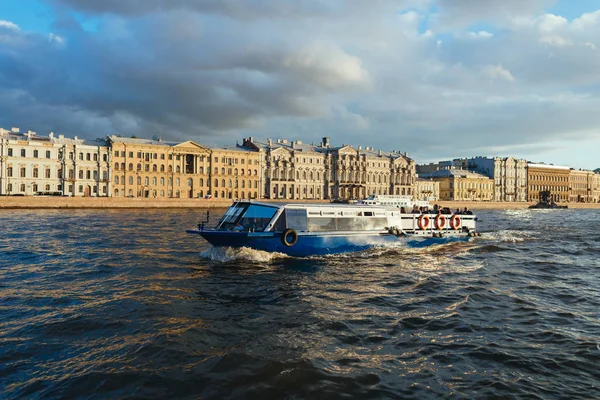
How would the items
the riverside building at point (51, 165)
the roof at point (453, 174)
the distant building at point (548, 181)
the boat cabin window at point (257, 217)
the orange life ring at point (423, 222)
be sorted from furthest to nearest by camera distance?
the distant building at point (548, 181), the roof at point (453, 174), the riverside building at point (51, 165), the orange life ring at point (423, 222), the boat cabin window at point (257, 217)

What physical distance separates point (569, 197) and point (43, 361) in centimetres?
16859

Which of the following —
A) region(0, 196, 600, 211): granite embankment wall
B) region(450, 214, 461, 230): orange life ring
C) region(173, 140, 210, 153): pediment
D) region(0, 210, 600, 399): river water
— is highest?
region(173, 140, 210, 153): pediment

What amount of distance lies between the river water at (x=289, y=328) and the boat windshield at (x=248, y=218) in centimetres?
134

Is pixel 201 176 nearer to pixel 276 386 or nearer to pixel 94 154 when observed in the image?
pixel 94 154

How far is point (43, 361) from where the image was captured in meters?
8.34

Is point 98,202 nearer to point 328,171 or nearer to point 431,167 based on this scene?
point 328,171

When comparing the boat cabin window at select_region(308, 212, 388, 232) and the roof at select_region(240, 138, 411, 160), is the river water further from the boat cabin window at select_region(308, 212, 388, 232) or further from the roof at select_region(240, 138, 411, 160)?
the roof at select_region(240, 138, 411, 160)

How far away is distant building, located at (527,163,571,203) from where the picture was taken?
142 meters

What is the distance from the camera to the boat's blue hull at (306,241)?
1956 cm

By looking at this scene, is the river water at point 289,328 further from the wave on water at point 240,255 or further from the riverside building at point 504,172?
the riverside building at point 504,172

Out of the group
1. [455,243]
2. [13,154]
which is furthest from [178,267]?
[13,154]

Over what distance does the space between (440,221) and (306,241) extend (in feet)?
36.1

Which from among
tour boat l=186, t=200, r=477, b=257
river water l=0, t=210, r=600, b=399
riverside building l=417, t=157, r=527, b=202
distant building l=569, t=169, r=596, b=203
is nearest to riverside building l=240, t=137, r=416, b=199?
riverside building l=417, t=157, r=527, b=202

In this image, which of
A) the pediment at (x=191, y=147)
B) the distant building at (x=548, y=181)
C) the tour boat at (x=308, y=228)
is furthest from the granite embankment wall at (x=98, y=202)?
the distant building at (x=548, y=181)
